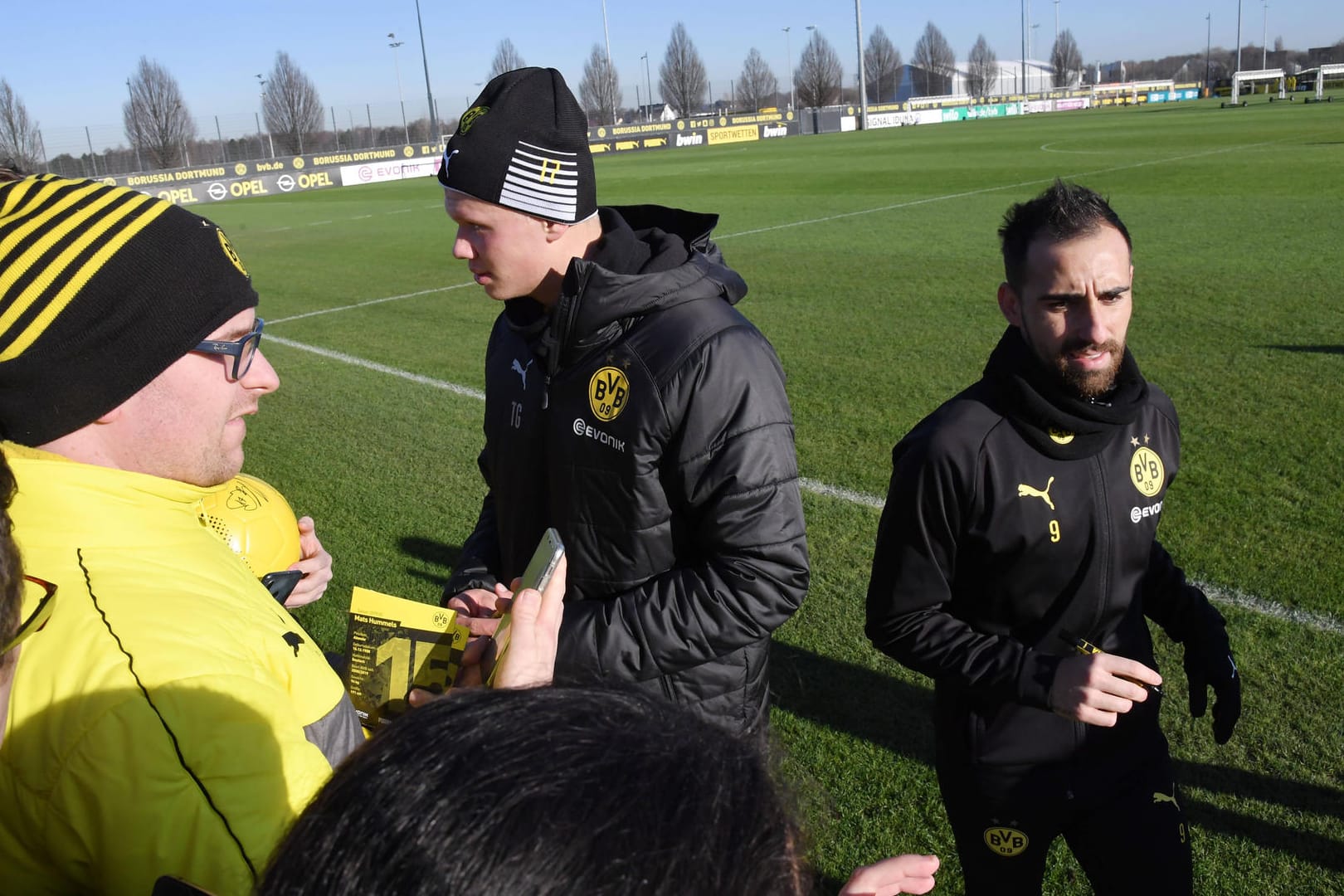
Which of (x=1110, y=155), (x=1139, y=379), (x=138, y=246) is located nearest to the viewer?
(x=138, y=246)

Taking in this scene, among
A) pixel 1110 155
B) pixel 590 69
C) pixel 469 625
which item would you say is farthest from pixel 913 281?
pixel 590 69

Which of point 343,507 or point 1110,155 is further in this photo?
point 1110,155

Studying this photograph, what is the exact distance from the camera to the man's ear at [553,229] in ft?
8.25

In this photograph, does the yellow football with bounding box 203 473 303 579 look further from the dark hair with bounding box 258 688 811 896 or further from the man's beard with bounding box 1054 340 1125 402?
the dark hair with bounding box 258 688 811 896

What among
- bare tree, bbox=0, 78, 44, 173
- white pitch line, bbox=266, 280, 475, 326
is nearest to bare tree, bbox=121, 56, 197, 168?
bare tree, bbox=0, 78, 44, 173

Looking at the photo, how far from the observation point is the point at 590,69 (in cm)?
8281

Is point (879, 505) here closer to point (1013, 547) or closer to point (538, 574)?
point (1013, 547)

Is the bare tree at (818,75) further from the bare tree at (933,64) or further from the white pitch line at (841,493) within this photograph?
the white pitch line at (841,493)

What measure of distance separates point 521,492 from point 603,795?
1.80 m

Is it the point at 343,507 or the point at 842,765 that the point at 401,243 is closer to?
the point at 343,507

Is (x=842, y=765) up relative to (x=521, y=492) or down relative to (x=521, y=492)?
down

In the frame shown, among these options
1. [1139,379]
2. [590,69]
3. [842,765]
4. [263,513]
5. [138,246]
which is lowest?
[842,765]

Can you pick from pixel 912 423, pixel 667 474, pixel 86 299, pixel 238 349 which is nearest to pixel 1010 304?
pixel 667 474

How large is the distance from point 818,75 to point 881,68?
1796cm
